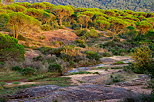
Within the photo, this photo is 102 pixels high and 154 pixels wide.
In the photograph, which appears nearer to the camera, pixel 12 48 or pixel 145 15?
pixel 12 48

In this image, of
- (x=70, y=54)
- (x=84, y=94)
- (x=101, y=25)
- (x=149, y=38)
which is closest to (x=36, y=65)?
(x=70, y=54)

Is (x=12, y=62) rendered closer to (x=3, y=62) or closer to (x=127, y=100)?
(x=3, y=62)

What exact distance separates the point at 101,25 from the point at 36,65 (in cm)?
4091

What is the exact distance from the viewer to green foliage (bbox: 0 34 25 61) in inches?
660

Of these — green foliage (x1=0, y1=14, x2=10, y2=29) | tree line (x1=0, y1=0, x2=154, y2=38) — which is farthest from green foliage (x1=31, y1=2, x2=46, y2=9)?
green foliage (x1=0, y1=14, x2=10, y2=29)

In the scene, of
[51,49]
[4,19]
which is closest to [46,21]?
[4,19]

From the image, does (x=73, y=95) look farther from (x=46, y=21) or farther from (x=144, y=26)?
(x=144, y=26)

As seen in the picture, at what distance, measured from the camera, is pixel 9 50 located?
16688 millimetres

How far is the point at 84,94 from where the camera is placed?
721cm

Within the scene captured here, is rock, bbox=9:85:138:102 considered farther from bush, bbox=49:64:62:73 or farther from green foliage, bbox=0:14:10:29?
green foliage, bbox=0:14:10:29

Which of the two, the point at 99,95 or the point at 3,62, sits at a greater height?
the point at 99,95

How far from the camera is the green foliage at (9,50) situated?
16772mm

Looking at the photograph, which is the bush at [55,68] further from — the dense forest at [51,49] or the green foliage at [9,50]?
the green foliage at [9,50]

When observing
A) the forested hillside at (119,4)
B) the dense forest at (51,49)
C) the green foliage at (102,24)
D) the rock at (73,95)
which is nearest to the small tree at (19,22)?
the dense forest at (51,49)
